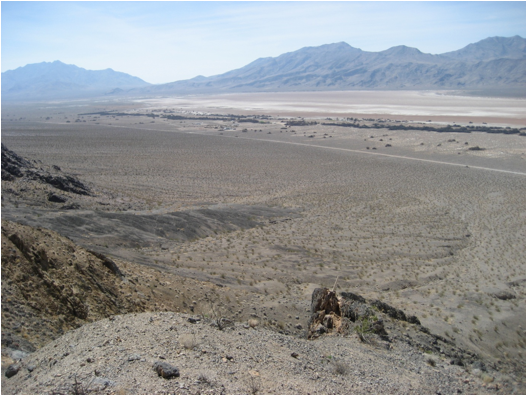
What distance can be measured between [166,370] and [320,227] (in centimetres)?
1757

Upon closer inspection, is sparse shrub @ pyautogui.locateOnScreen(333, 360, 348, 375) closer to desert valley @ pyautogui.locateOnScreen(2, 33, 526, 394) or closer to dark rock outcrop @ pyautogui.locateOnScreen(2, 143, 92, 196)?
desert valley @ pyautogui.locateOnScreen(2, 33, 526, 394)

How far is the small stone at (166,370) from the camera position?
560 cm

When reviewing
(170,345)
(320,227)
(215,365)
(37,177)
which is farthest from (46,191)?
(215,365)

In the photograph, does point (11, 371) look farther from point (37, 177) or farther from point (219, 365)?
point (37, 177)

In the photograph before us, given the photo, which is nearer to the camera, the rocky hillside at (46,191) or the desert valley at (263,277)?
the desert valley at (263,277)

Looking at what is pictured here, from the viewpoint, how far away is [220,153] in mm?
48844

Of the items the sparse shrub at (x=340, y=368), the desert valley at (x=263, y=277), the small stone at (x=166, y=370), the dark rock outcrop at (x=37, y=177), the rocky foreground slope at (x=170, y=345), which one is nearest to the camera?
the small stone at (x=166, y=370)

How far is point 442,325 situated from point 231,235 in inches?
428

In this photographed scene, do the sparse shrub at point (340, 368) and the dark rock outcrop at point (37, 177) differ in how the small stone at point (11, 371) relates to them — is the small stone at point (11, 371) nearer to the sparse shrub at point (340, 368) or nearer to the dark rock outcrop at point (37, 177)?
the sparse shrub at point (340, 368)

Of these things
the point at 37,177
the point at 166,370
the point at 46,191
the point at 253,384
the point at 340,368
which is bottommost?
the point at 340,368

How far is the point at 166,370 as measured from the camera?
5.62m

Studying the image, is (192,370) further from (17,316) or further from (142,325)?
(17,316)

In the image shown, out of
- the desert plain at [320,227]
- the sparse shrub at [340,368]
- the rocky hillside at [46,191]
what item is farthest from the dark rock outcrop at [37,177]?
the sparse shrub at [340,368]

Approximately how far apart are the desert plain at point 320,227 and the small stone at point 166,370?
4.75 meters
